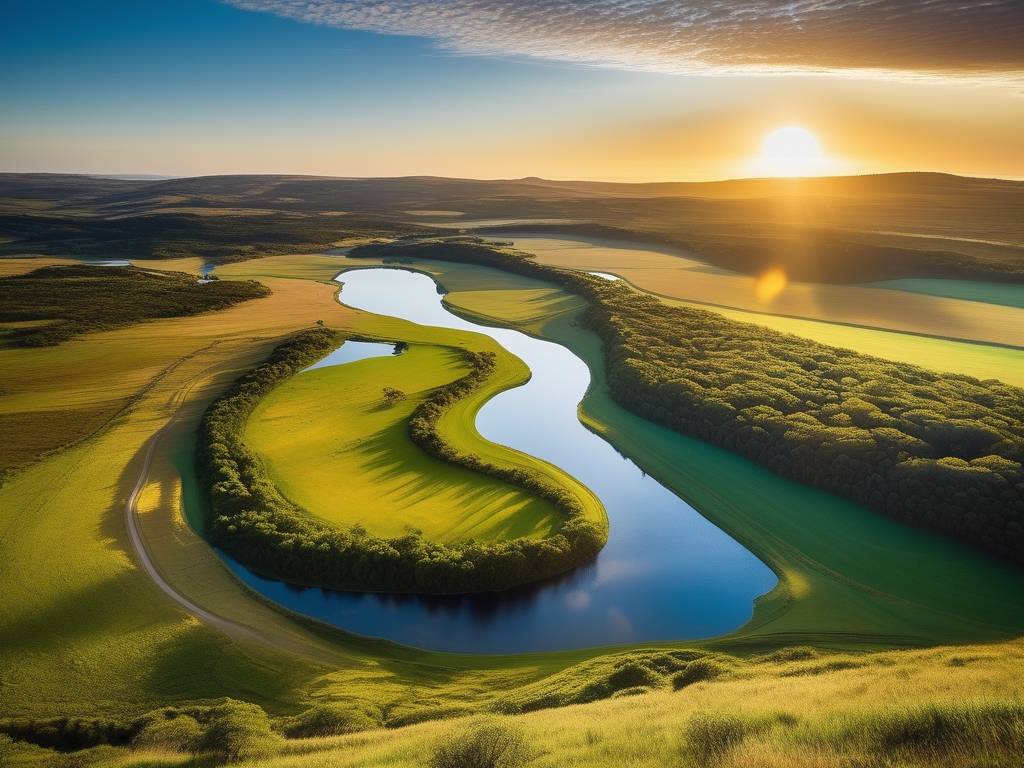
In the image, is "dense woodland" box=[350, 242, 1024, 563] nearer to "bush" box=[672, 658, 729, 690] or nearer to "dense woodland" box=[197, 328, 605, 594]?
"dense woodland" box=[197, 328, 605, 594]

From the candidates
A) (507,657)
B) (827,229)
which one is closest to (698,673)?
(507,657)

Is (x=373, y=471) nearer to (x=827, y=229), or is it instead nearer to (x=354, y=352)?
(x=354, y=352)

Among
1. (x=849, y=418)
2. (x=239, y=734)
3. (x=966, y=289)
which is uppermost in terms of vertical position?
(x=966, y=289)

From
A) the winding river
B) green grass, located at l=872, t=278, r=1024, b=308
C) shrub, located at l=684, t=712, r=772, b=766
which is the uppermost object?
green grass, located at l=872, t=278, r=1024, b=308

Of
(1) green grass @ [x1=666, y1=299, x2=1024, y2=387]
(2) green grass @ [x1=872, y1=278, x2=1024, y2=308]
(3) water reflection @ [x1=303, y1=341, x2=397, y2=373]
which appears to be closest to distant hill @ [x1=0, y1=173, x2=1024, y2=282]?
(2) green grass @ [x1=872, y1=278, x2=1024, y2=308]

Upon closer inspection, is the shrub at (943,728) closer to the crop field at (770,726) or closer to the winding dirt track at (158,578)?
the crop field at (770,726)

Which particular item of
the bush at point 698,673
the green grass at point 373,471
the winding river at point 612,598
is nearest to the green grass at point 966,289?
the winding river at point 612,598
